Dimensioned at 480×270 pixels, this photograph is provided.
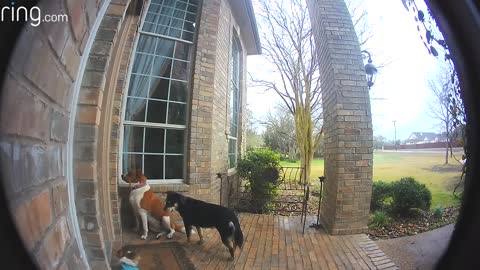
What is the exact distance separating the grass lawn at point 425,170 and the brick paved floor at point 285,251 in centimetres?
33

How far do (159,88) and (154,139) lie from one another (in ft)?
0.80

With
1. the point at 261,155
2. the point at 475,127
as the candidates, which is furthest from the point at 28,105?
the point at 261,155

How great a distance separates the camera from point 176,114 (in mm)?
1116

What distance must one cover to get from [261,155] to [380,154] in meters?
0.74

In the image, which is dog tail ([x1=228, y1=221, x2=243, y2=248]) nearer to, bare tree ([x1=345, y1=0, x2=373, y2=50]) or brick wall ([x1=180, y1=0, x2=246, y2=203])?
brick wall ([x1=180, y1=0, x2=246, y2=203])

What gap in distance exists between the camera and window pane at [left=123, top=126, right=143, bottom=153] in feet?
3.13

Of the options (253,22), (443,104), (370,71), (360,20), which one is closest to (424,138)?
(443,104)

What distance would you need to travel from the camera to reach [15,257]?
370 mm

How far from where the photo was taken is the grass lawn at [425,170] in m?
0.72

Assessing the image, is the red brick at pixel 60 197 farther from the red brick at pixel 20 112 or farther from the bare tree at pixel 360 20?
the bare tree at pixel 360 20

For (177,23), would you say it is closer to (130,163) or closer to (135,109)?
(135,109)

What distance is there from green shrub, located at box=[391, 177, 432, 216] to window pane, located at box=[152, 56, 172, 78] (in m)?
1.23

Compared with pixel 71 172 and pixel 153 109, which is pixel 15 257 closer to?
pixel 71 172

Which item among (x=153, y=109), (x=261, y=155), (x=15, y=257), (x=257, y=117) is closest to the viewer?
(x=15, y=257)
